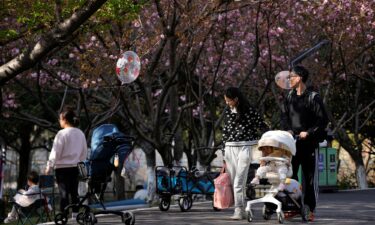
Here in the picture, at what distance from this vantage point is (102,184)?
12906 mm

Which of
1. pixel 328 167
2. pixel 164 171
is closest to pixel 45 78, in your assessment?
pixel 328 167

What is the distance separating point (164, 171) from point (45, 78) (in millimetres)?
13507

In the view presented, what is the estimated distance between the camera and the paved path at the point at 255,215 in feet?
41.7

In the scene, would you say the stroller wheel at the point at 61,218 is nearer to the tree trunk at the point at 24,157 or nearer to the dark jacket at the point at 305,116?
the dark jacket at the point at 305,116

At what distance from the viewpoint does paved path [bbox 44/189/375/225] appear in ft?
41.7

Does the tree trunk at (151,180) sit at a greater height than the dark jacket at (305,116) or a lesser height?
lesser

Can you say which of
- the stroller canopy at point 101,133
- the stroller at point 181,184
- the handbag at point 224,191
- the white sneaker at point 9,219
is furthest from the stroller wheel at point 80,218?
the stroller at point 181,184

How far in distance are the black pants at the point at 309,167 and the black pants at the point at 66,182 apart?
2865mm

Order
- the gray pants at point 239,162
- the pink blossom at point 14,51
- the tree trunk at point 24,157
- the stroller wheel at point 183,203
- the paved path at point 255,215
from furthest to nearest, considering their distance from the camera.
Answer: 1. the tree trunk at point 24,157
2. the pink blossom at point 14,51
3. the stroller wheel at point 183,203
4. the gray pants at point 239,162
5. the paved path at point 255,215

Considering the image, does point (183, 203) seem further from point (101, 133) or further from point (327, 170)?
point (327, 170)

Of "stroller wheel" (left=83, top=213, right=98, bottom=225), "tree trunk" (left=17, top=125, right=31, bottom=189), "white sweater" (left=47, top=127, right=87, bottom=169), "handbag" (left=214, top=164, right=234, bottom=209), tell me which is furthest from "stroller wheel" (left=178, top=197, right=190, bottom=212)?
"tree trunk" (left=17, top=125, right=31, bottom=189)

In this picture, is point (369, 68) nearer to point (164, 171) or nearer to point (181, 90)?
point (181, 90)

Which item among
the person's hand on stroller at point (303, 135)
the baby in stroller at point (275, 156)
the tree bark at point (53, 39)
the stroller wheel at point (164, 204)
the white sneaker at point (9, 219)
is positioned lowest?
the white sneaker at point (9, 219)

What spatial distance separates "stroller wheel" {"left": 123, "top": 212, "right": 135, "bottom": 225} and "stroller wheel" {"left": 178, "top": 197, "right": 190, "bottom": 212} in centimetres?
350
